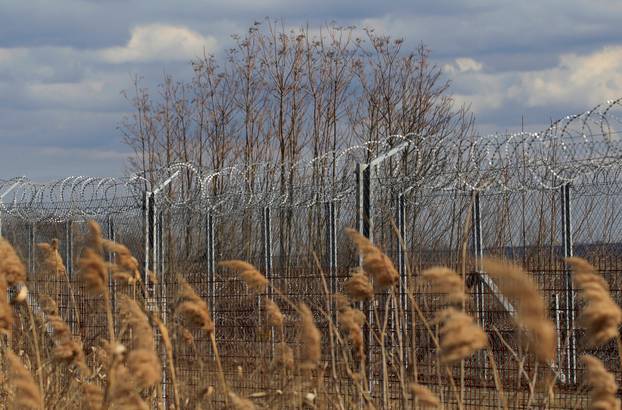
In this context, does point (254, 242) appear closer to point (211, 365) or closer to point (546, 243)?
point (546, 243)

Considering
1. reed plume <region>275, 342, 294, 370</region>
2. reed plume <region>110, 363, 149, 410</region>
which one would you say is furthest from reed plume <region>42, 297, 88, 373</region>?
reed plume <region>275, 342, 294, 370</region>

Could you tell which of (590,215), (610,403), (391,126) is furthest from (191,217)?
(610,403)

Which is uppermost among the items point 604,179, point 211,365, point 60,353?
point 604,179

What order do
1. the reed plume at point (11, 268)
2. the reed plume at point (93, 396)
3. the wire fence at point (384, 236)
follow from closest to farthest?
A: the reed plume at point (93, 396)
the reed plume at point (11, 268)
the wire fence at point (384, 236)

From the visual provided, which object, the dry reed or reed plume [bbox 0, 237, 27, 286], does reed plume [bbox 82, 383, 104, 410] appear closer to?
the dry reed

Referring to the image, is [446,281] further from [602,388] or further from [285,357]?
[285,357]

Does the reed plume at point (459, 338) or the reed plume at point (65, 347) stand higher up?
the reed plume at point (459, 338)

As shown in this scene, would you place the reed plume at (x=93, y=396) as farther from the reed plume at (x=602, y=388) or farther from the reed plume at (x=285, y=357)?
the reed plume at (x=602, y=388)

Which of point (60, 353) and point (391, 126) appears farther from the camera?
point (391, 126)

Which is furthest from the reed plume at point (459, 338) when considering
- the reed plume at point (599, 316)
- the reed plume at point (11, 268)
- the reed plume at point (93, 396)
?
the reed plume at point (11, 268)

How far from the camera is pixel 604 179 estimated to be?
10086 millimetres

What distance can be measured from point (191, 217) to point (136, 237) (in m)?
0.76

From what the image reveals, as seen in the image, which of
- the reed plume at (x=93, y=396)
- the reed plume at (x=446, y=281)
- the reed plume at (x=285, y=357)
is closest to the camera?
the reed plume at (x=446, y=281)

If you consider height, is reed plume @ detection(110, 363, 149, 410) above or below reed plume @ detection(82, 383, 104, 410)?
above
